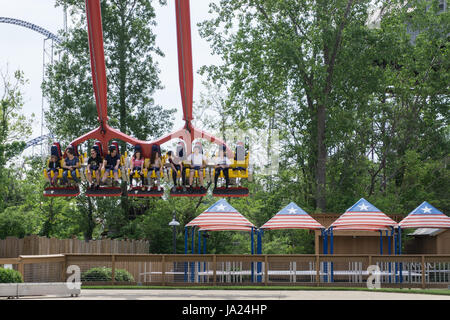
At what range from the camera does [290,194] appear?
162 feet

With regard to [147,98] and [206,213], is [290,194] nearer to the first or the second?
[147,98]

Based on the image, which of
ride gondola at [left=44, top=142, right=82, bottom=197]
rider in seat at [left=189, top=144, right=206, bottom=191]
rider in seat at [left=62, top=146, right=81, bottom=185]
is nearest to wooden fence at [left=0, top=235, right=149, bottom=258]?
ride gondola at [left=44, top=142, right=82, bottom=197]

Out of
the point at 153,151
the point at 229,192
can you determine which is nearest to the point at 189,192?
the point at 229,192

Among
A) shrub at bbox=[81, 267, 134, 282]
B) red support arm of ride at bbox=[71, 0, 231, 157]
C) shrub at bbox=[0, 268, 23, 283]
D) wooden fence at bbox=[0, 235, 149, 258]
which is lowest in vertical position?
shrub at bbox=[81, 267, 134, 282]

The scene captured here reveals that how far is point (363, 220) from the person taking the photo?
3045 centimetres

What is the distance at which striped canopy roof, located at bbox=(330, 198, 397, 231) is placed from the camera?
3036 cm

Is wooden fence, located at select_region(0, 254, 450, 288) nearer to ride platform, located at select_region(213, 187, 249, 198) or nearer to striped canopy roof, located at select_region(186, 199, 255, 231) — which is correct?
striped canopy roof, located at select_region(186, 199, 255, 231)

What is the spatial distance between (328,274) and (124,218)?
21.4m

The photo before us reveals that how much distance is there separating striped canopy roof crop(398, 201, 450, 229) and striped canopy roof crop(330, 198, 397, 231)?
64 centimetres

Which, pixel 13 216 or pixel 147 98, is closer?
pixel 13 216

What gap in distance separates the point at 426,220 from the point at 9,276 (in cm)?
1744
